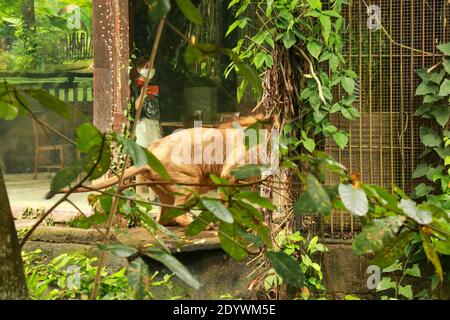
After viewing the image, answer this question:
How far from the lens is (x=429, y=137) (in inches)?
262

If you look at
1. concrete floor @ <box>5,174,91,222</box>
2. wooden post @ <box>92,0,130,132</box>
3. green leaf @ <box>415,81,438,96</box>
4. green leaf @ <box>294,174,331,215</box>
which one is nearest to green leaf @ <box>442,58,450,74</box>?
green leaf @ <box>415,81,438,96</box>

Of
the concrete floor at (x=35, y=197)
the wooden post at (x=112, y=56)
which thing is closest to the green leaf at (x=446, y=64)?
the wooden post at (x=112, y=56)

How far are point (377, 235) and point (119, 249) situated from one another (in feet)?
2.47

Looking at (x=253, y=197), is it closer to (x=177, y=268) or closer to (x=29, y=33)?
(x=177, y=268)

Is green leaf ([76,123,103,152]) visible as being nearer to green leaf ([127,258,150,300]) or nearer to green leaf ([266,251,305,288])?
green leaf ([127,258,150,300])

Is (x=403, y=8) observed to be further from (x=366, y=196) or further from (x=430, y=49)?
(x=366, y=196)

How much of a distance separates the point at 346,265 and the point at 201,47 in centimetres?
484

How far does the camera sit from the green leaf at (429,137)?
6.64 m

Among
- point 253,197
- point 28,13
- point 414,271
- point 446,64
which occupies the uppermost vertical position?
point 28,13

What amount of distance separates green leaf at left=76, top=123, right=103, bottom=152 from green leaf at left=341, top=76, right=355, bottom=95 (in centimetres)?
454

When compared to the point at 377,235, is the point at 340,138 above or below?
above

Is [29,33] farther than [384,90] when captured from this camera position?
Yes

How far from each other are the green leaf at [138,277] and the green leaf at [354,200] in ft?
2.00

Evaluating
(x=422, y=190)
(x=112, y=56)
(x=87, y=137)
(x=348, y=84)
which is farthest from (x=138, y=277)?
(x=112, y=56)
